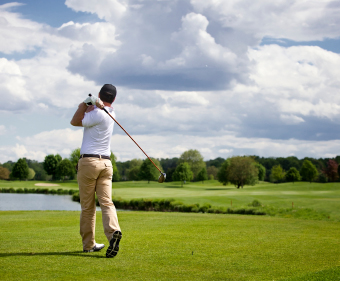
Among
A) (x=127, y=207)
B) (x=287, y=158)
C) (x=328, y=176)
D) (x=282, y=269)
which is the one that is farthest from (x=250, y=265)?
(x=287, y=158)

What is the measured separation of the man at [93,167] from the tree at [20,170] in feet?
322

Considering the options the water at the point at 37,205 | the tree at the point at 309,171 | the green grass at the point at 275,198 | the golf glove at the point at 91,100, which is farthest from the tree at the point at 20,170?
the golf glove at the point at 91,100

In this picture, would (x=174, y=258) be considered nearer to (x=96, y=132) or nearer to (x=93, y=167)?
(x=93, y=167)

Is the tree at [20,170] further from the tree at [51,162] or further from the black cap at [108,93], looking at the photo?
the black cap at [108,93]

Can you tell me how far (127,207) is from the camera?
3447 centimetres

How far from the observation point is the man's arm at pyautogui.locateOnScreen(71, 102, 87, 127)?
6094mm

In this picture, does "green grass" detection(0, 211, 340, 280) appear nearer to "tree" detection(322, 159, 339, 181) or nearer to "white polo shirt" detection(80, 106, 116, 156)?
"white polo shirt" detection(80, 106, 116, 156)

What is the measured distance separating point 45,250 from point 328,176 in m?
97.6

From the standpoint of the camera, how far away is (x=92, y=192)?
6.06m

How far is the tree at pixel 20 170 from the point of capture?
97.2 meters

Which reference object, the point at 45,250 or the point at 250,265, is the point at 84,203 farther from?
the point at 250,265

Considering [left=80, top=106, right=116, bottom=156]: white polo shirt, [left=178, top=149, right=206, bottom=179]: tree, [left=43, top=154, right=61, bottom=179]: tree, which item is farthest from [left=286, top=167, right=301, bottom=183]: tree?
[left=80, top=106, right=116, bottom=156]: white polo shirt

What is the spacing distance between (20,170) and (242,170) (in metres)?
57.2

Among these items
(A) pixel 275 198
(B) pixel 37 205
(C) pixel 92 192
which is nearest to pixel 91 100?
(C) pixel 92 192
